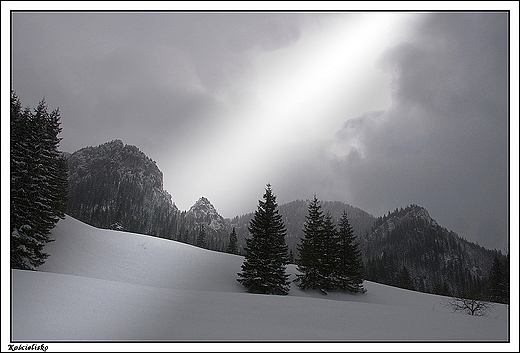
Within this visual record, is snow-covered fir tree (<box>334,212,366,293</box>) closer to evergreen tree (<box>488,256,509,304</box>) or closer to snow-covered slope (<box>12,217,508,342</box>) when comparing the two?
snow-covered slope (<box>12,217,508,342</box>)

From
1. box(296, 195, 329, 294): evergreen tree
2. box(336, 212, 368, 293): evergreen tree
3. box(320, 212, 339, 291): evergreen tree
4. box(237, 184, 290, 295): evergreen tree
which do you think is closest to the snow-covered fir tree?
box(336, 212, 368, 293): evergreen tree

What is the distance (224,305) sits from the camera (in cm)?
910

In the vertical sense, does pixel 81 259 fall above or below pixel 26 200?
below

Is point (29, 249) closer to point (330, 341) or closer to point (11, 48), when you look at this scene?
point (11, 48)

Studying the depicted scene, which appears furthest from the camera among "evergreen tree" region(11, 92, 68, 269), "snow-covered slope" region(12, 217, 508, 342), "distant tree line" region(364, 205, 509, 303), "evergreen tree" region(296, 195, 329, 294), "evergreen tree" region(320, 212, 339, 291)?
"distant tree line" region(364, 205, 509, 303)

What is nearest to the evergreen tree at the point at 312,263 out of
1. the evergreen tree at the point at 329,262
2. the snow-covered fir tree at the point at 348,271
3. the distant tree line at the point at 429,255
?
the evergreen tree at the point at 329,262

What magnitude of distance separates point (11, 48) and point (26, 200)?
1167cm

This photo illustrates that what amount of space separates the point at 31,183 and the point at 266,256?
1822 cm

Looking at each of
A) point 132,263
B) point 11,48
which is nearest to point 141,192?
point 132,263

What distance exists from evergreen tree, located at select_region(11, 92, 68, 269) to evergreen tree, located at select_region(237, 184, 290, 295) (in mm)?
14993

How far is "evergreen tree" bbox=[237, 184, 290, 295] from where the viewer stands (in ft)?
68.9

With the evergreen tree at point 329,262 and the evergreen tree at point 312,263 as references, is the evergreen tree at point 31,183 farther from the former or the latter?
the evergreen tree at point 329,262

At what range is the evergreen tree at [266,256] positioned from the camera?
827 inches

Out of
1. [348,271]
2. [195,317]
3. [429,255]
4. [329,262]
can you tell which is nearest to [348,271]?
[348,271]
